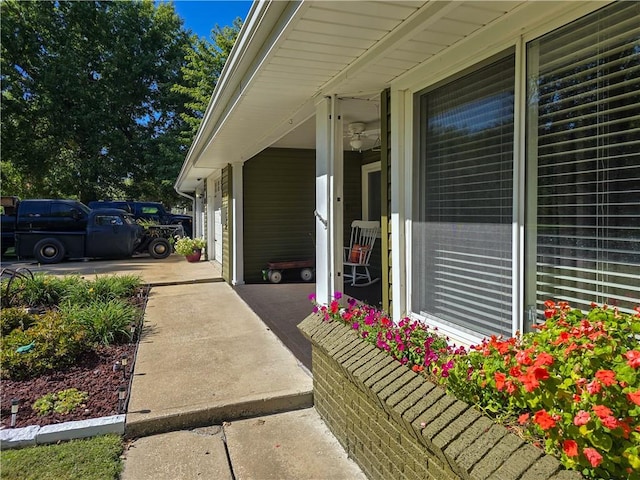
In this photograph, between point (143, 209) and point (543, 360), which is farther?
point (143, 209)

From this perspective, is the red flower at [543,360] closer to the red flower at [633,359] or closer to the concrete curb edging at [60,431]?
the red flower at [633,359]

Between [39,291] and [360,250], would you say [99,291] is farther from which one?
[360,250]

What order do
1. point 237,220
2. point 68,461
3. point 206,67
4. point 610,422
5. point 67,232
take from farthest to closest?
point 206,67 → point 67,232 → point 237,220 → point 68,461 → point 610,422

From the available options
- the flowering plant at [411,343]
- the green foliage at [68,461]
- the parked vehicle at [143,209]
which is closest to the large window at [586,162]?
the flowering plant at [411,343]

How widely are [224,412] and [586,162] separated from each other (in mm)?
2509

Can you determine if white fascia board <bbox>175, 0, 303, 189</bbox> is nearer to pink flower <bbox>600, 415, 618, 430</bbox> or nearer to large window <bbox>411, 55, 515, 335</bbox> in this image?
large window <bbox>411, 55, 515, 335</bbox>

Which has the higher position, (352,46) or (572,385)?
(352,46)

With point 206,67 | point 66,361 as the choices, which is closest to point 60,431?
point 66,361

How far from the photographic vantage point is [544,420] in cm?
120

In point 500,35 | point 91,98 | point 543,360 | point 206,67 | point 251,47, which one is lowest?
point 543,360

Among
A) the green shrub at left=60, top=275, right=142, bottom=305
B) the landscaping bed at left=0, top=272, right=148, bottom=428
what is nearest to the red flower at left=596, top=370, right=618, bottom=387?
the landscaping bed at left=0, top=272, right=148, bottom=428

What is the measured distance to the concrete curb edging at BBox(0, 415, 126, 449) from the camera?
2395 millimetres

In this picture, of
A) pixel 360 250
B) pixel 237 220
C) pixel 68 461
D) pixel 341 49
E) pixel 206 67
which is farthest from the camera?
pixel 206 67

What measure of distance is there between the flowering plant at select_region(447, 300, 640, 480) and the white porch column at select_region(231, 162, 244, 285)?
238 inches
